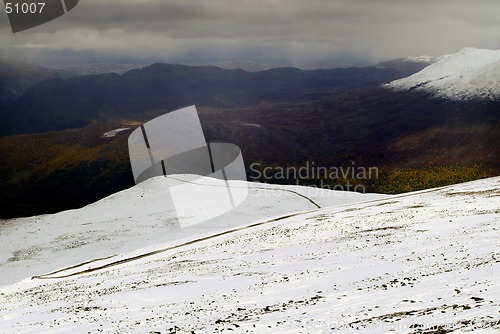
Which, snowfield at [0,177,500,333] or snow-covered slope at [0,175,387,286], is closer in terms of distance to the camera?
snowfield at [0,177,500,333]

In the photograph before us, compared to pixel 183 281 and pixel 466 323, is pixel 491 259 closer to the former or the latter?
pixel 466 323

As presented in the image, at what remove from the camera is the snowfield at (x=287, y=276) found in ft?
78.5

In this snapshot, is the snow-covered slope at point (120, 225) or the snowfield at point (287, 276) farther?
the snow-covered slope at point (120, 225)

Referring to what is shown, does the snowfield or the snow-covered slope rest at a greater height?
the snowfield

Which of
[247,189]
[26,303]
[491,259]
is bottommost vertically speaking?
[247,189]

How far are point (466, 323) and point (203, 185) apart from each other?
3285 inches

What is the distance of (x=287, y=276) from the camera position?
111ft

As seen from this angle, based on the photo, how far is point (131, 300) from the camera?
32969 mm

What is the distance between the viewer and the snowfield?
23922 mm

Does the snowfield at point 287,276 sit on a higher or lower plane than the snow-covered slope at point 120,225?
→ higher

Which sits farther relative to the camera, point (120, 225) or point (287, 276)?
point (120, 225)

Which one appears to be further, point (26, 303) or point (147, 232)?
point (147, 232)

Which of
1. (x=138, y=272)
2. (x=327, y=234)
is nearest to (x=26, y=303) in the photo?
(x=138, y=272)

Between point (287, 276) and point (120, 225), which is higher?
point (287, 276)
